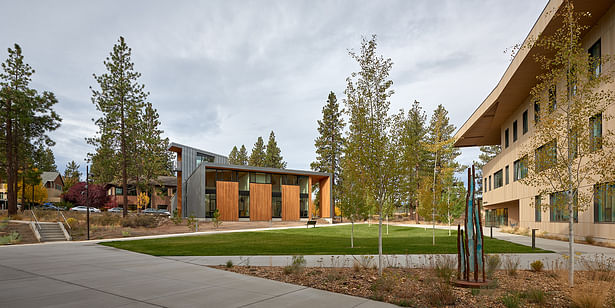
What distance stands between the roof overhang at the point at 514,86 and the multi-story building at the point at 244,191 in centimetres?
2262

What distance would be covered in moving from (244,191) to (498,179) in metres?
30.9

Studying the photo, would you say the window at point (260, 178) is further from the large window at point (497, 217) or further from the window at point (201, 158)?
the large window at point (497, 217)

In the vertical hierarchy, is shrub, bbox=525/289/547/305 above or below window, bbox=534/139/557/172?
below

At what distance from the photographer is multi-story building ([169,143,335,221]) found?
4638cm

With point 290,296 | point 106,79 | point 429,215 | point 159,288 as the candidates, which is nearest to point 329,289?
point 290,296

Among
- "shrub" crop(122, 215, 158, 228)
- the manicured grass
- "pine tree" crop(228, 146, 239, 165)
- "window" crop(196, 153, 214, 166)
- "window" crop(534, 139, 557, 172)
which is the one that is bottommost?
"shrub" crop(122, 215, 158, 228)

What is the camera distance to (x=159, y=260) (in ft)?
43.3

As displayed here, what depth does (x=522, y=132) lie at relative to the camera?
103 feet

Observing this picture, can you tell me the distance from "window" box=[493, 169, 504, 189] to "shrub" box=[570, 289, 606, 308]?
35655 mm

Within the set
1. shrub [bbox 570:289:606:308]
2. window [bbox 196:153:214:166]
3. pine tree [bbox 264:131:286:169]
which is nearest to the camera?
shrub [bbox 570:289:606:308]

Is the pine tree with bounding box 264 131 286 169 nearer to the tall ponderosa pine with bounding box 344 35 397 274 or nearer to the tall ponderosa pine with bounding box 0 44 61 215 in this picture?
the tall ponderosa pine with bounding box 0 44 61 215

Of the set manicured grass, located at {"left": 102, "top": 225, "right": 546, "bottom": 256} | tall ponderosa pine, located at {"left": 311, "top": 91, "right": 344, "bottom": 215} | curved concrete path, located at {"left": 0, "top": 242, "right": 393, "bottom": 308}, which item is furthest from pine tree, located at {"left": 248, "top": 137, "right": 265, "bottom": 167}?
curved concrete path, located at {"left": 0, "top": 242, "right": 393, "bottom": 308}

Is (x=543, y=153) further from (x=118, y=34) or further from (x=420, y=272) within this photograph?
(x=118, y=34)

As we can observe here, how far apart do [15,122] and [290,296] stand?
140 ft
